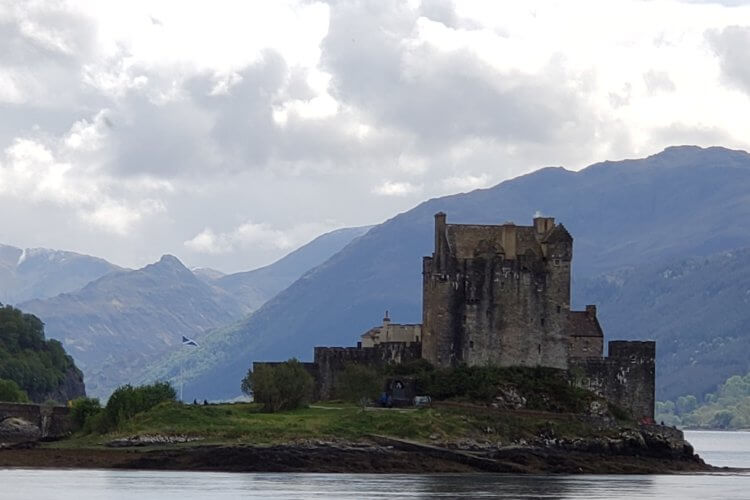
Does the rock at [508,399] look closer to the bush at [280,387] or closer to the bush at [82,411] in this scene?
the bush at [280,387]

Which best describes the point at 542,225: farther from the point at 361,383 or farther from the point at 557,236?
the point at 361,383

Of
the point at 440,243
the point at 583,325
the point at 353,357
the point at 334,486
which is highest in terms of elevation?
the point at 440,243

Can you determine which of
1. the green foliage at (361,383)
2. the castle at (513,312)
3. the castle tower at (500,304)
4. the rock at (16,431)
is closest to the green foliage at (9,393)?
the rock at (16,431)

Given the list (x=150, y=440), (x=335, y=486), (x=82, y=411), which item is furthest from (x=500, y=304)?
(x=335, y=486)

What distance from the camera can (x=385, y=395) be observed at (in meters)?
122

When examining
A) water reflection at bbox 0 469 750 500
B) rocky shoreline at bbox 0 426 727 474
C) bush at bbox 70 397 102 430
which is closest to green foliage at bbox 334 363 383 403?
rocky shoreline at bbox 0 426 727 474

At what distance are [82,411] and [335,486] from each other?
31.3 metres

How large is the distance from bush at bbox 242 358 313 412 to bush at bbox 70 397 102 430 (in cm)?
982

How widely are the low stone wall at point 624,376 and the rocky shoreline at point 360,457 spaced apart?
6872 mm

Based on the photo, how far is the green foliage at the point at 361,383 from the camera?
122000 millimetres

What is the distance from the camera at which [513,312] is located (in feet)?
408

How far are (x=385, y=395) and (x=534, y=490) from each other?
24.9m

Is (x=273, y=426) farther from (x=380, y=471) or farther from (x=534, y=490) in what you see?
(x=534, y=490)

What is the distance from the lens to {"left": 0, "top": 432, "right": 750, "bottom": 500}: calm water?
301 feet
